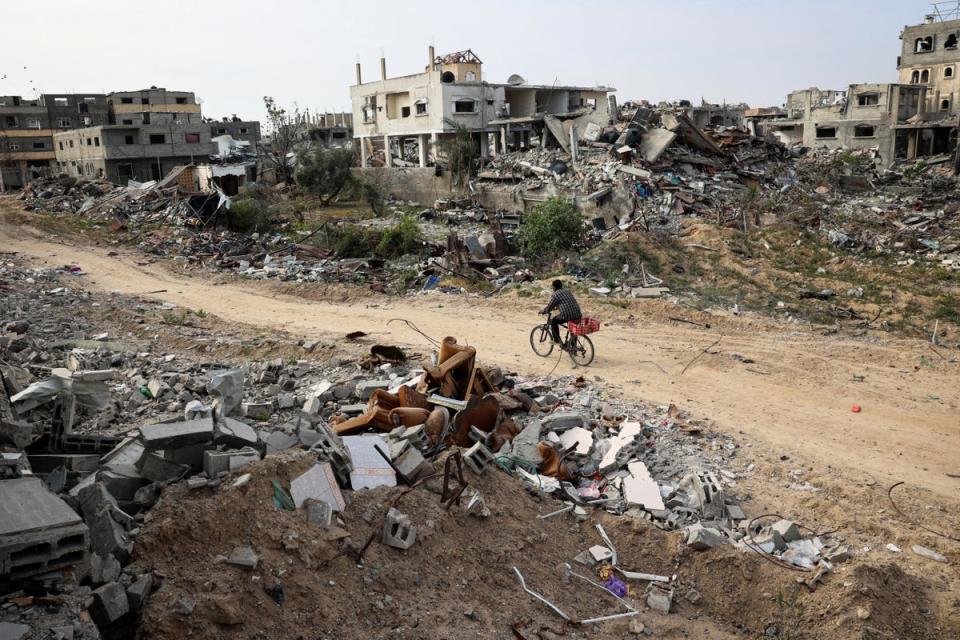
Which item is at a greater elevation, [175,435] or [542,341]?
[175,435]

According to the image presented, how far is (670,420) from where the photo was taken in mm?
9297

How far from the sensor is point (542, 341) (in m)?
12.3

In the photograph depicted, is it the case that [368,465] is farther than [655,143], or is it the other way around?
[655,143]

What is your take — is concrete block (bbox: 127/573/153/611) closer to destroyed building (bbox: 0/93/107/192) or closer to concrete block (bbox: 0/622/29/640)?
concrete block (bbox: 0/622/29/640)

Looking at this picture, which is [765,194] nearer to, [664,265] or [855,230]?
[855,230]

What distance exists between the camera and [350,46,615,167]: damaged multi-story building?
125ft

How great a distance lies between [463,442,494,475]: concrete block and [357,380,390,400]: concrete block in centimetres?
217

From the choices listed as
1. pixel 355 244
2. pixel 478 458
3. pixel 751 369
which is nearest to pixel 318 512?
pixel 478 458

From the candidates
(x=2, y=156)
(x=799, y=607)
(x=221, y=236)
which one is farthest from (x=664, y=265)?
(x=2, y=156)

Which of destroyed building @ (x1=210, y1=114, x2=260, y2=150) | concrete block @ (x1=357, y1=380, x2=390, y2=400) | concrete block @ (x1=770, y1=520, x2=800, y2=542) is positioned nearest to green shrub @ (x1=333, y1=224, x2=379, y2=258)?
concrete block @ (x1=357, y1=380, x2=390, y2=400)

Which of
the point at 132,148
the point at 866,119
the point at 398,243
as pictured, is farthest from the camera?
the point at 132,148

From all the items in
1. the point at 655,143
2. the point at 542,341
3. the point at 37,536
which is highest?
the point at 655,143

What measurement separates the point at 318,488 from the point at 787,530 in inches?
170

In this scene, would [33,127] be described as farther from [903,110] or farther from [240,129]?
[903,110]
